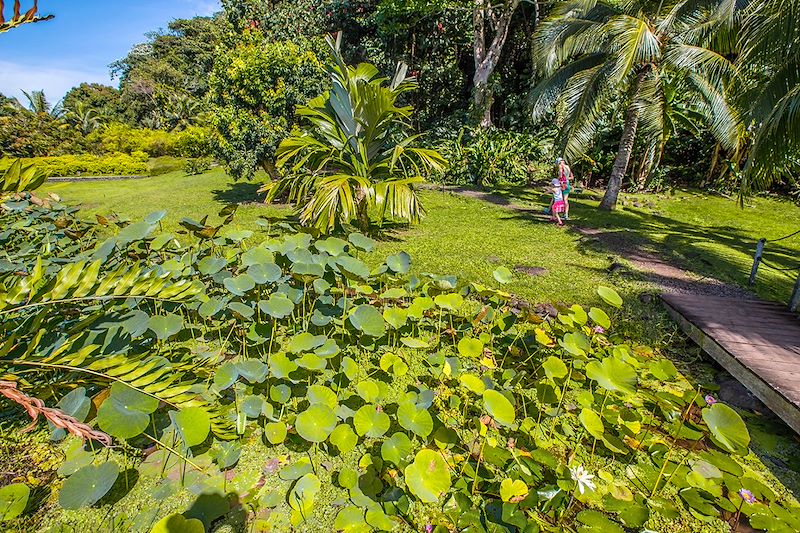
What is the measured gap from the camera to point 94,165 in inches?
547

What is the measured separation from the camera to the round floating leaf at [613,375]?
5.85ft

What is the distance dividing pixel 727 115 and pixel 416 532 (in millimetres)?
8236

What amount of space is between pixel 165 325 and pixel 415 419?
144cm

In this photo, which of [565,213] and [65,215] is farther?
[565,213]

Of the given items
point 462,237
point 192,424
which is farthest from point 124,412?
point 462,237

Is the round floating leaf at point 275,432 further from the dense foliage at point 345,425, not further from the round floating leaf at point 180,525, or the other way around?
the round floating leaf at point 180,525

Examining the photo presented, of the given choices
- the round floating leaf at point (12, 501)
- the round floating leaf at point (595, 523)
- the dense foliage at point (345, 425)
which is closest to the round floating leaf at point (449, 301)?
the dense foliage at point (345, 425)

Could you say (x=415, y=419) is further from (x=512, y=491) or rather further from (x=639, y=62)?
(x=639, y=62)

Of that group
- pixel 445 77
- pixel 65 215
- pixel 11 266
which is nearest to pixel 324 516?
pixel 11 266

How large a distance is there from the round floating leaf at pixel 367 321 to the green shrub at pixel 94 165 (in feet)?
54.2

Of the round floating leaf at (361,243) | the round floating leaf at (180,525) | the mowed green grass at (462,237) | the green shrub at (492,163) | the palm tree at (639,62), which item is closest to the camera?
the round floating leaf at (180,525)

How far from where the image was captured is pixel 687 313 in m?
3.06

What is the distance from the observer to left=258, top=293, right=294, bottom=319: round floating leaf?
2189 millimetres

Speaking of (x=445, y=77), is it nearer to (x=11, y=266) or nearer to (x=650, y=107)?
(x=650, y=107)
